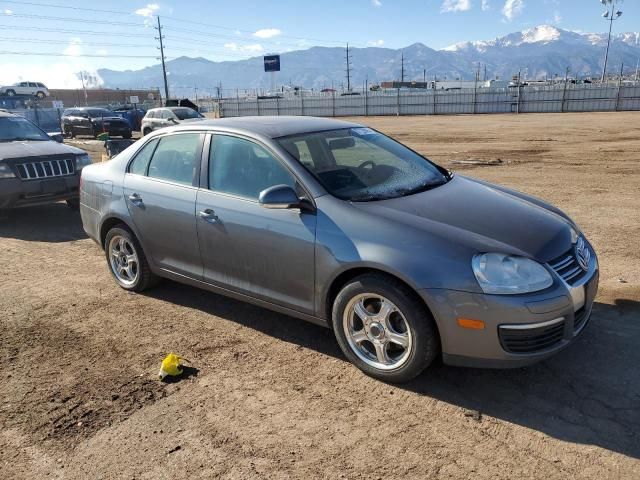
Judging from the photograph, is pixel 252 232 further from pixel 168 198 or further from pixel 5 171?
pixel 5 171

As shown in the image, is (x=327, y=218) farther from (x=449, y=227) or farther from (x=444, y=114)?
(x=444, y=114)

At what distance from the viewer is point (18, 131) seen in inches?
354

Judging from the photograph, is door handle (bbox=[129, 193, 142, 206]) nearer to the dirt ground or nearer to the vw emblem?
the dirt ground

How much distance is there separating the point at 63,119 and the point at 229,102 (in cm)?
2353

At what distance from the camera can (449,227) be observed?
3.29 metres

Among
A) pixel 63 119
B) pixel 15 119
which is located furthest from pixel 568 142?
pixel 63 119

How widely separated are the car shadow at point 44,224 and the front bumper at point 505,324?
233 inches

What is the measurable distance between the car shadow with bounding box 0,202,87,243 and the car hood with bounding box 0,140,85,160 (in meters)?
1.08

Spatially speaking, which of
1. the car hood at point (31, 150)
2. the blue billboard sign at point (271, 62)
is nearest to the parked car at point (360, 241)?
the car hood at point (31, 150)

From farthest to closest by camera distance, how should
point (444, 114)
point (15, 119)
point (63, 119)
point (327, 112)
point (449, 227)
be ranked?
point (327, 112), point (444, 114), point (63, 119), point (15, 119), point (449, 227)

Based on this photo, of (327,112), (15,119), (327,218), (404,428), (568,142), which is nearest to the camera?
(404,428)

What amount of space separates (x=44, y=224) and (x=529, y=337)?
7.68 m

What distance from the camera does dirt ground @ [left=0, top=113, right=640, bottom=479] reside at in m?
2.76

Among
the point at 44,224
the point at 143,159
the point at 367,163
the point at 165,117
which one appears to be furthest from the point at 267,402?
the point at 165,117
